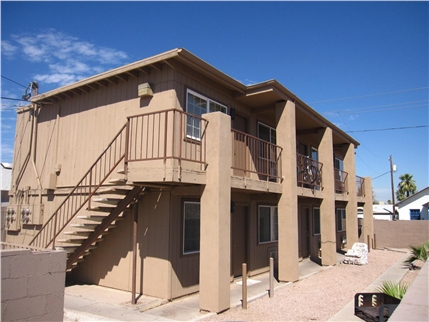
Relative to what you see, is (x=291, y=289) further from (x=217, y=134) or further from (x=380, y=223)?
(x=380, y=223)

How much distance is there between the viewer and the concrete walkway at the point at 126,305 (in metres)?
6.70

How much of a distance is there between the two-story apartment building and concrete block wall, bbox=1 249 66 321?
2.58 metres

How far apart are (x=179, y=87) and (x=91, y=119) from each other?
3.24 m

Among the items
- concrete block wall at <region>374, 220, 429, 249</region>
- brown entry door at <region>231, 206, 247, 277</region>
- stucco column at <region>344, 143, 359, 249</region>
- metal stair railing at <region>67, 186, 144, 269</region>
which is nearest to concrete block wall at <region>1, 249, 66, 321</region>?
metal stair railing at <region>67, 186, 144, 269</region>

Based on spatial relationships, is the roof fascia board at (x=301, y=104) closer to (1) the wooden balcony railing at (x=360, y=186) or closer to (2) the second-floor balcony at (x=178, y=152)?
(2) the second-floor balcony at (x=178, y=152)

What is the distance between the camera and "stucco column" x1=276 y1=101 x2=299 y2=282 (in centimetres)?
1054

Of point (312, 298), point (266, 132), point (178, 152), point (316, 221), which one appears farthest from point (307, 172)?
point (178, 152)

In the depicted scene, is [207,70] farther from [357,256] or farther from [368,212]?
[368,212]

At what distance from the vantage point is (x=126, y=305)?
25.8ft

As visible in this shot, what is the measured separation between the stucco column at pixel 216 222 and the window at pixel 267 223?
4.89 metres

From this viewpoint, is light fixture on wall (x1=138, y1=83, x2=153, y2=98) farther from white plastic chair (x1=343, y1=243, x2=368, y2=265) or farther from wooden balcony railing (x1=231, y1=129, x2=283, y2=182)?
white plastic chair (x1=343, y1=243, x2=368, y2=265)

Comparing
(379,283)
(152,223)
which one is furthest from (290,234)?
(152,223)

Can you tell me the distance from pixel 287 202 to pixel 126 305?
532cm

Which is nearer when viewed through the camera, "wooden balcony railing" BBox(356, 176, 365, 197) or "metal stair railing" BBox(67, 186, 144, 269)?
"metal stair railing" BBox(67, 186, 144, 269)
